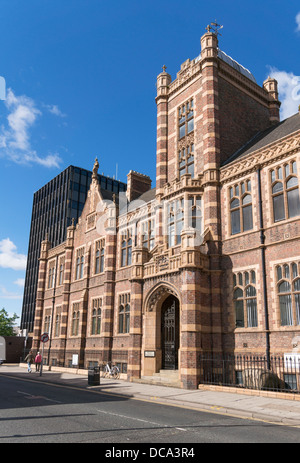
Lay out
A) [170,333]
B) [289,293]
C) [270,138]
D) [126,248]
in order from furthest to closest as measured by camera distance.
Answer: [126,248] → [270,138] → [170,333] → [289,293]

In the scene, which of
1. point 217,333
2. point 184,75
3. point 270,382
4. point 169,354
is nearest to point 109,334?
point 169,354

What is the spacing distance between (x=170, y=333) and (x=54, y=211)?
59.7 metres

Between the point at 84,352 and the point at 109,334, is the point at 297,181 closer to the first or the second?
the point at 109,334

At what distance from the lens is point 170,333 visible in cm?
2248

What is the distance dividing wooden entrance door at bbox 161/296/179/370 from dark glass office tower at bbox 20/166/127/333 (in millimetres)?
50092

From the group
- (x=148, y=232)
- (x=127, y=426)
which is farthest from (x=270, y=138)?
(x=127, y=426)

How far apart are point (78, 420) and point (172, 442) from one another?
335cm

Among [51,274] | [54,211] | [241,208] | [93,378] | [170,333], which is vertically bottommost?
[93,378]

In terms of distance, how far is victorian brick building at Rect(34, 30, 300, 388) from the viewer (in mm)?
18312

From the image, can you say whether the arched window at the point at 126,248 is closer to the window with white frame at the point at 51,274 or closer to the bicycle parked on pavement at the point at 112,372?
the bicycle parked on pavement at the point at 112,372

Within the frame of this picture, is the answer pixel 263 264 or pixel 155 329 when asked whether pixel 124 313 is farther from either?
pixel 263 264

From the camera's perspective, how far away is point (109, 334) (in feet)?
93.0

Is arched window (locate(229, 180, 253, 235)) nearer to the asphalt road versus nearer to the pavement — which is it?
the pavement

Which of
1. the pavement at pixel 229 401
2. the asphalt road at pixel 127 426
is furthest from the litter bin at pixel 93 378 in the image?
the asphalt road at pixel 127 426
